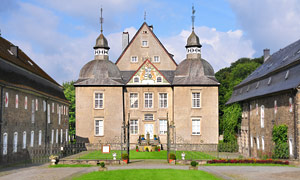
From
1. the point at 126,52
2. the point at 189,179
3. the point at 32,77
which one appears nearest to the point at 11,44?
the point at 32,77

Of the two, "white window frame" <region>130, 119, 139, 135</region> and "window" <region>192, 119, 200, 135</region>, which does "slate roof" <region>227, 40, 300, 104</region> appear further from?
"white window frame" <region>130, 119, 139, 135</region>

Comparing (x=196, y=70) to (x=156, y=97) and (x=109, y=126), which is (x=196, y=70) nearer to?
(x=156, y=97)

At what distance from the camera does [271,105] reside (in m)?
32.9

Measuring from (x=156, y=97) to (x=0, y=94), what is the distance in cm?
2266

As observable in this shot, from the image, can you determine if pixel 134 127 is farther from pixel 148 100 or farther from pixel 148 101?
pixel 148 100

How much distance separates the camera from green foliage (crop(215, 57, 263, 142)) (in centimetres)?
4462

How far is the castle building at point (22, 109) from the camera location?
94.8ft

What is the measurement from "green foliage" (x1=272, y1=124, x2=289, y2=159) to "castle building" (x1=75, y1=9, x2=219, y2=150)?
15.1 m

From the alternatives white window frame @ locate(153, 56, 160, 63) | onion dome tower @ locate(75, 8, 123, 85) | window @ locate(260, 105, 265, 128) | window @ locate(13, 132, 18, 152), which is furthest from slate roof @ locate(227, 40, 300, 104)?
window @ locate(13, 132, 18, 152)

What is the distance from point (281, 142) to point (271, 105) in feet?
13.1

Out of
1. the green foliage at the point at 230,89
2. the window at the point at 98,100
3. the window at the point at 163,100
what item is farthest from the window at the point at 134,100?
the green foliage at the point at 230,89

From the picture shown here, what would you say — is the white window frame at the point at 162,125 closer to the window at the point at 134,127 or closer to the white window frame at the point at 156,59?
the window at the point at 134,127

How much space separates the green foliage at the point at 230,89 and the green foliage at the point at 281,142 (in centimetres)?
1370

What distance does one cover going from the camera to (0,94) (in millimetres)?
27891
